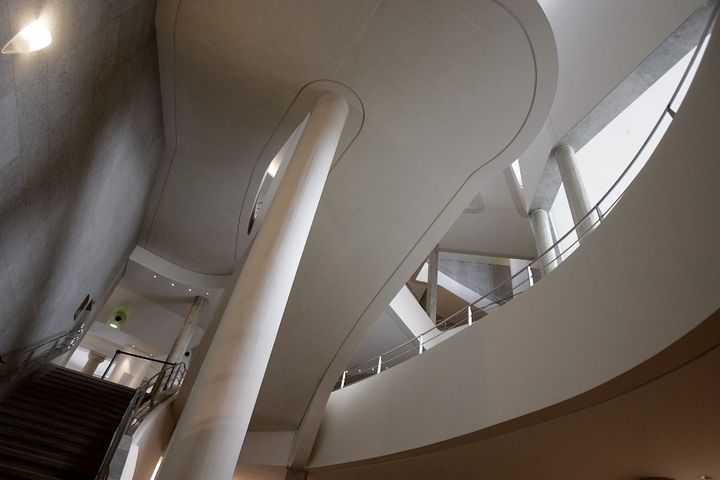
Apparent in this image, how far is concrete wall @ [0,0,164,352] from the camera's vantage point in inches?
144

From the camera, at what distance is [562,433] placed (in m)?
4.74

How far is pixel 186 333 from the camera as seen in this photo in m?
14.0

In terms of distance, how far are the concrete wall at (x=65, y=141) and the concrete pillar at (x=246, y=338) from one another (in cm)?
227

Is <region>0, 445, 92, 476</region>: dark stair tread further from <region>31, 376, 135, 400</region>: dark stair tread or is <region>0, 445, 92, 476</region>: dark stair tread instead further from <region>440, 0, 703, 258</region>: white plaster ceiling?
<region>440, 0, 703, 258</region>: white plaster ceiling

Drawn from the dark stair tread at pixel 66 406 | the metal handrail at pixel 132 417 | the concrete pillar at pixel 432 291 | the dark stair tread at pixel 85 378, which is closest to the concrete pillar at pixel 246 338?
the metal handrail at pixel 132 417

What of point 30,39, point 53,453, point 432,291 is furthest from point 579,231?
point 53,453

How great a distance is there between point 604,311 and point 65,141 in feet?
18.7

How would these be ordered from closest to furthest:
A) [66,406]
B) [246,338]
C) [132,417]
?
[246,338]
[132,417]
[66,406]

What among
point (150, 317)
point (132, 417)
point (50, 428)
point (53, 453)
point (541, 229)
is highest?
point (541, 229)


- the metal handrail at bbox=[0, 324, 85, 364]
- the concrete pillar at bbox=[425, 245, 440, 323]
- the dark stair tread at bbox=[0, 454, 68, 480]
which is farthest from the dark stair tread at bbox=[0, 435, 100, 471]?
the concrete pillar at bbox=[425, 245, 440, 323]

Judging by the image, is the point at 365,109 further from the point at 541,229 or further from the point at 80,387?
the point at 541,229

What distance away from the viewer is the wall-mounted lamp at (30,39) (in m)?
3.21

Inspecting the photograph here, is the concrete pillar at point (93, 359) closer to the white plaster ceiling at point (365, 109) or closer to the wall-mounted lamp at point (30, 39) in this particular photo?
the white plaster ceiling at point (365, 109)

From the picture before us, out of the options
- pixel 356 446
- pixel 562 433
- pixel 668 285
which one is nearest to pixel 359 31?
pixel 668 285
